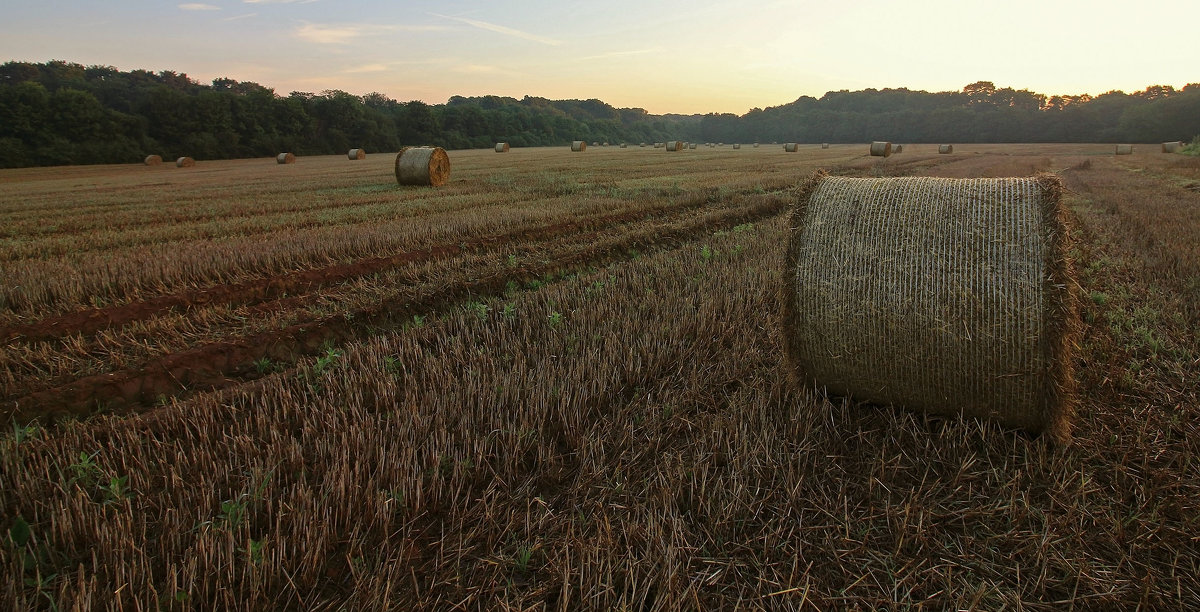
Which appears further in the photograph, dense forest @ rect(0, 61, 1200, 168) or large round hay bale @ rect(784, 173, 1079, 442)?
dense forest @ rect(0, 61, 1200, 168)

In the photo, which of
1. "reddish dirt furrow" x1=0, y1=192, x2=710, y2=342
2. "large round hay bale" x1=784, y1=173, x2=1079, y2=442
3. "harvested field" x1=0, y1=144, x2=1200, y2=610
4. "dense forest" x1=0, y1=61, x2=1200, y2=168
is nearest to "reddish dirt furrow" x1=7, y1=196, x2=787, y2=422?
"harvested field" x1=0, y1=144, x2=1200, y2=610

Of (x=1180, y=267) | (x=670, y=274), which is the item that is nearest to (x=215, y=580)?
(x=670, y=274)

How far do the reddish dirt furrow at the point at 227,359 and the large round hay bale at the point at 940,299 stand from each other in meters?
3.81

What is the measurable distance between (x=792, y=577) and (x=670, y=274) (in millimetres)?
4633

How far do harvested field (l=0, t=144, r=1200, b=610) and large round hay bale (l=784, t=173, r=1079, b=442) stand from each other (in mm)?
233

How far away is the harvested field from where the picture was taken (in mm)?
2092

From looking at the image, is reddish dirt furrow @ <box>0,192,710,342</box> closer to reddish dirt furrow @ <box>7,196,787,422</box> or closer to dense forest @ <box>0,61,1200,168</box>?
reddish dirt furrow @ <box>7,196,787,422</box>

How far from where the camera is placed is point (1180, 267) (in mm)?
6211

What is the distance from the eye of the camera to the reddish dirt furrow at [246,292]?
16.8ft

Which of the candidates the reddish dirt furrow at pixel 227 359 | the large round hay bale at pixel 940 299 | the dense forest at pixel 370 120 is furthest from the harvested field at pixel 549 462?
the dense forest at pixel 370 120

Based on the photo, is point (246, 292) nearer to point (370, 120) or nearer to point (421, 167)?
point (421, 167)

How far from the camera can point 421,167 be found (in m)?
17.2

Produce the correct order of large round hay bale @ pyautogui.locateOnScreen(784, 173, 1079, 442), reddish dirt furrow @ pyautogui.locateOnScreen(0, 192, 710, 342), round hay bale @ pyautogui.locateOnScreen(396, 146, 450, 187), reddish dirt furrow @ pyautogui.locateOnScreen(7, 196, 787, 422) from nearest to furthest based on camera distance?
large round hay bale @ pyautogui.locateOnScreen(784, 173, 1079, 442) < reddish dirt furrow @ pyautogui.locateOnScreen(7, 196, 787, 422) < reddish dirt furrow @ pyautogui.locateOnScreen(0, 192, 710, 342) < round hay bale @ pyautogui.locateOnScreen(396, 146, 450, 187)

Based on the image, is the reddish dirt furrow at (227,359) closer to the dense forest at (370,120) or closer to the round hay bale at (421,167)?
the round hay bale at (421,167)
